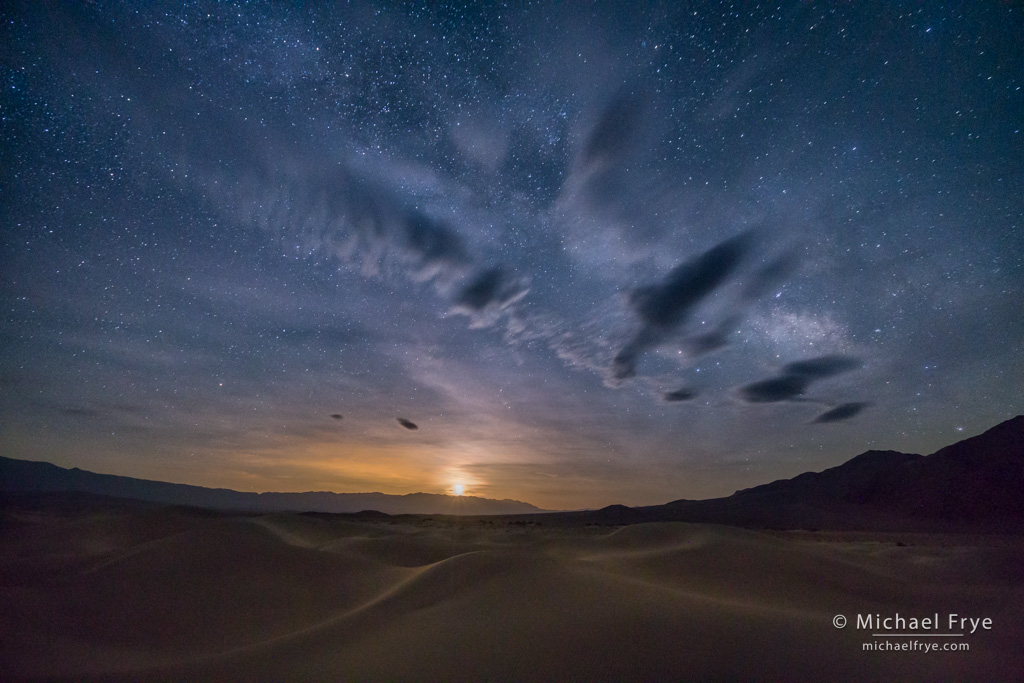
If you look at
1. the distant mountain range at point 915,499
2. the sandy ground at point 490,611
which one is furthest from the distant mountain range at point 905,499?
the sandy ground at point 490,611

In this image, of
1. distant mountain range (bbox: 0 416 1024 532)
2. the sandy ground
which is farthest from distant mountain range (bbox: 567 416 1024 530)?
the sandy ground

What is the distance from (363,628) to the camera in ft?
25.5

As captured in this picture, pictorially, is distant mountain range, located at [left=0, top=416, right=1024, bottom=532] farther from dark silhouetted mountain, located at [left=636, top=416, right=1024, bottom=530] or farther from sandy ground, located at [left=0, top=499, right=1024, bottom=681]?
sandy ground, located at [left=0, top=499, right=1024, bottom=681]

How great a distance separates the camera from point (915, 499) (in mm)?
63875

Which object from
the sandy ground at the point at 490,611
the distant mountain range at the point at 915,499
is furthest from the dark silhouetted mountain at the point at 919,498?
the sandy ground at the point at 490,611

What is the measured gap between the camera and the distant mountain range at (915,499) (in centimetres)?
5589

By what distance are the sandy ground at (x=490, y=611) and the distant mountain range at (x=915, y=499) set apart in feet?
166

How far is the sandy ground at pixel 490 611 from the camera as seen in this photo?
5.87 metres

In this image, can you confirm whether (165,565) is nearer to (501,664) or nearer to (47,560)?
(47,560)

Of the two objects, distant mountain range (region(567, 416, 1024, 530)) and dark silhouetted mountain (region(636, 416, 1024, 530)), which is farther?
dark silhouetted mountain (region(636, 416, 1024, 530))

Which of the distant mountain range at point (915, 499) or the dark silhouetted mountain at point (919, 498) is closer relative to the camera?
the distant mountain range at point (915, 499)

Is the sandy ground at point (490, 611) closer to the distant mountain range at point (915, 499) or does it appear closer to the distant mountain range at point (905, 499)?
the distant mountain range at point (905, 499)

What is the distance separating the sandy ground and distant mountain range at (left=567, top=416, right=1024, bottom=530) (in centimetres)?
5066

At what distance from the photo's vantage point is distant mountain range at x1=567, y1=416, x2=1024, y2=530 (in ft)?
183
